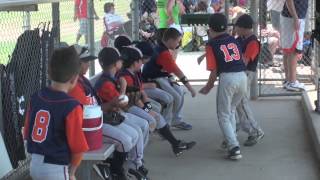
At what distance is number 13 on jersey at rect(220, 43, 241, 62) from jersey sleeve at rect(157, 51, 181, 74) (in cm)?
94

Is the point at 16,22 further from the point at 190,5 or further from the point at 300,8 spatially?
the point at 190,5

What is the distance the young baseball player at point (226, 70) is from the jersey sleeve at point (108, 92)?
52.2 inches

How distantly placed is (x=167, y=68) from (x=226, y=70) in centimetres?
105

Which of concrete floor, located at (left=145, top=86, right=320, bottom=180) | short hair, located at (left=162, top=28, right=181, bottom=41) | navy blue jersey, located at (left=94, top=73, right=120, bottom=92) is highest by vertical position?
short hair, located at (left=162, top=28, right=181, bottom=41)

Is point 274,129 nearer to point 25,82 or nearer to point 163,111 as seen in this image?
point 163,111

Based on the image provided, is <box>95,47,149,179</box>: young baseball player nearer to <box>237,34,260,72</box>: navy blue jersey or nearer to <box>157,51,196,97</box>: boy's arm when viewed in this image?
<box>157,51,196,97</box>: boy's arm

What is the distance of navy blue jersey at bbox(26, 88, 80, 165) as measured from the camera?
3811 millimetres

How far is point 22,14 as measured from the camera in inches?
222

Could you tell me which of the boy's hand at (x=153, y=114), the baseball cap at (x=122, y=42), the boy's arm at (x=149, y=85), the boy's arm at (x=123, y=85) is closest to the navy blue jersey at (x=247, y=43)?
the boy's arm at (x=149, y=85)

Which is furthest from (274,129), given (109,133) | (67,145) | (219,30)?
(67,145)

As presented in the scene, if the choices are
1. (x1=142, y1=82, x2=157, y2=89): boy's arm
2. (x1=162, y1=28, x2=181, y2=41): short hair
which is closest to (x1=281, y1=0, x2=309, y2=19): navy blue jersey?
(x1=162, y1=28, x2=181, y2=41): short hair

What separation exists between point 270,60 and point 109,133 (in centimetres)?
760

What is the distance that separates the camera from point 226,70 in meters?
6.19

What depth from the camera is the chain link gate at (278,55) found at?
30.4 feet
